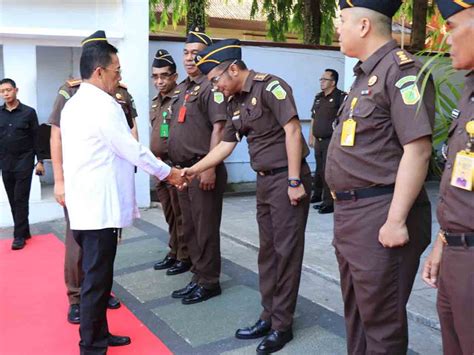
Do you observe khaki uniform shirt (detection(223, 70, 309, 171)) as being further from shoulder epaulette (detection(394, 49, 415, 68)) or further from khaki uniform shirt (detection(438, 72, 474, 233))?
khaki uniform shirt (detection(438, 72, 474, 233))

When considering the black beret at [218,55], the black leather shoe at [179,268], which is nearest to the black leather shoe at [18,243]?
the black leather shoe at [179,268]

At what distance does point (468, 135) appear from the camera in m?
1.67

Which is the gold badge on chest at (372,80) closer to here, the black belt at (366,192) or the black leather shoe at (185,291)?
the black belt at (366,192)

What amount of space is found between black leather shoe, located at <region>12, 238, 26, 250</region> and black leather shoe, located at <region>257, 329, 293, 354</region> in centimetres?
332

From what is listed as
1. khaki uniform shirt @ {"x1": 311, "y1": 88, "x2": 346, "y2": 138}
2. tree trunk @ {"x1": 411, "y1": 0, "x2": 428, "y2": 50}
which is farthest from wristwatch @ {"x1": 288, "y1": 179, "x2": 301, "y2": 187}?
tree trunk @ {"x1": 411, "y1": 0, "x2": 428, "y2": 50}

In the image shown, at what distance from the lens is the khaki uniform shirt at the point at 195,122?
3.85m

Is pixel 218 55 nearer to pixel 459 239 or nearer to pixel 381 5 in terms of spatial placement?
pixel 381 5

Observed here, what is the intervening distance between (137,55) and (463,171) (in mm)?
5684

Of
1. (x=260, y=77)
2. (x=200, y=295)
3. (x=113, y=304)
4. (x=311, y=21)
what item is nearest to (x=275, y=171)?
(x=260, y=77)

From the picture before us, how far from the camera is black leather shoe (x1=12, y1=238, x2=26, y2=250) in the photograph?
536 centimetres

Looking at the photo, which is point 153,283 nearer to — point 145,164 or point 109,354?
point 109,354

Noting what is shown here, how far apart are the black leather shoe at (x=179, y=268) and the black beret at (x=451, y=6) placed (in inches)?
129

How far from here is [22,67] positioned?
248 inches

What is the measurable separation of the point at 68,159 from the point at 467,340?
6.82ft
